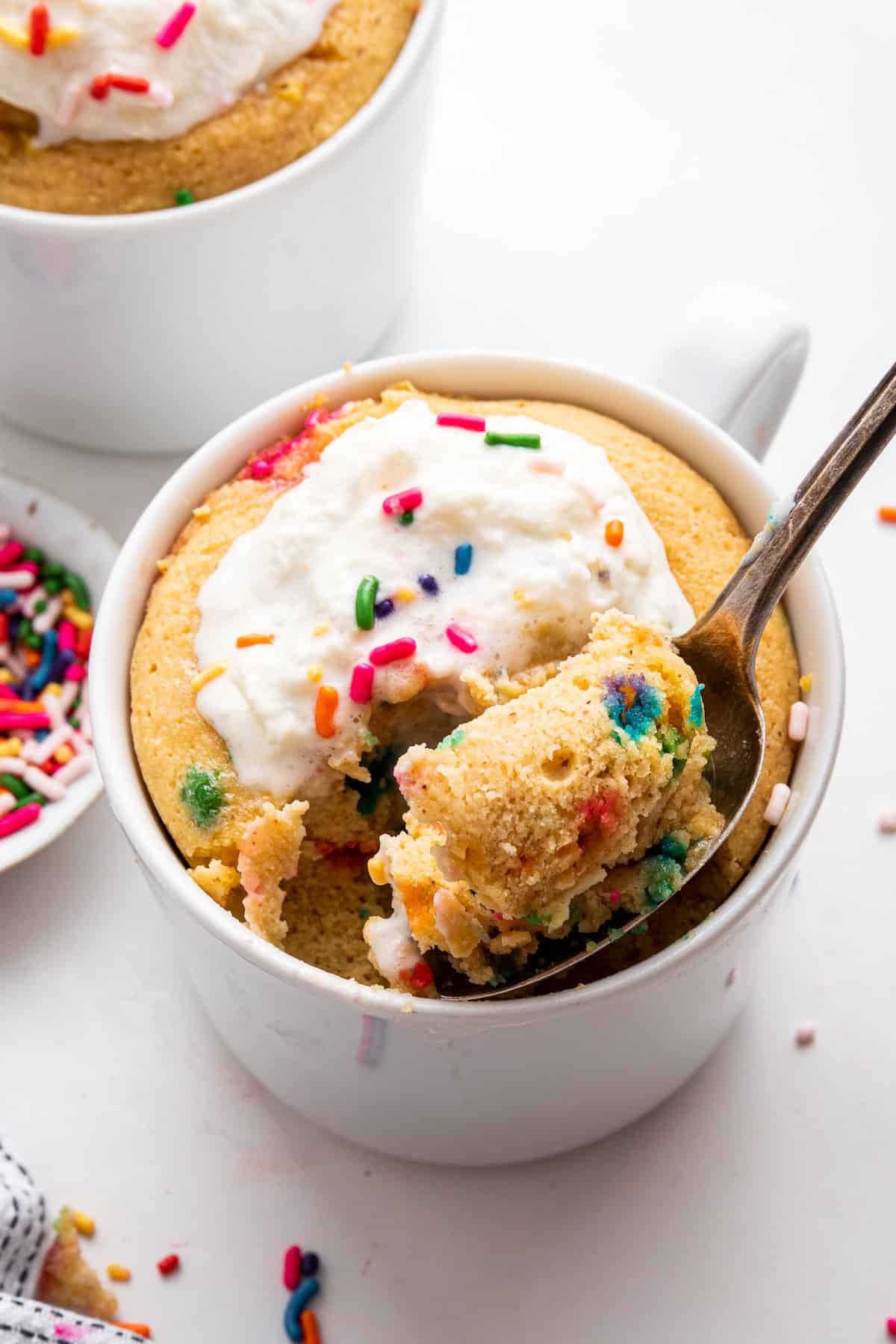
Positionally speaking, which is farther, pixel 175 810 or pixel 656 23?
pixel 656 23

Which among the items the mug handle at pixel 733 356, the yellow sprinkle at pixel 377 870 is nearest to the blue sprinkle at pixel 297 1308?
the yellow sprinkle at pixel 377 870

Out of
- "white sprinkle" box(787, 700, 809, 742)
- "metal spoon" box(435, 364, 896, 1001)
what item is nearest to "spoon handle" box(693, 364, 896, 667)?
"metal spoon" box(435, 364, 896, 1001)

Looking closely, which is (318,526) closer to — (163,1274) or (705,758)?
(705,758)

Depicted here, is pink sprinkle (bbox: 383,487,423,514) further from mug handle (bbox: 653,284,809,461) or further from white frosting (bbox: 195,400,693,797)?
mug handle (bbox: 653,284,809,461)

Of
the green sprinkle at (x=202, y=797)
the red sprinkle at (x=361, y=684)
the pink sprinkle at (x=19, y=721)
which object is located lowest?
the pink sprinkle at (x=19, y=721)

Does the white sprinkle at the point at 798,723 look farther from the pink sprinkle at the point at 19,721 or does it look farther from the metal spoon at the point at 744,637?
the pink sprinkle at the point at 19,721

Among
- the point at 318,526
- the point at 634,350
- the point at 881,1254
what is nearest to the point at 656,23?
A: the point at 634,350
